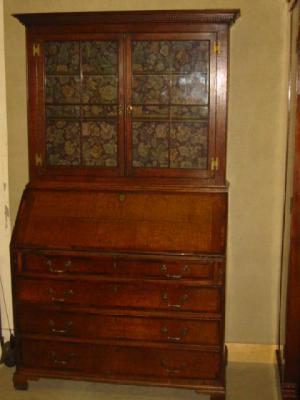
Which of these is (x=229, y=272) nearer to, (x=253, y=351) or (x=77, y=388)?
(x=253, y=351)

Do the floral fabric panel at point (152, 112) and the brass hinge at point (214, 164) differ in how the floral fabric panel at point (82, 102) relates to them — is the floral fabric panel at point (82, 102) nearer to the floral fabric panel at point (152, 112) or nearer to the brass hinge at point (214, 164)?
the floral fabric panel at point (152, 112)

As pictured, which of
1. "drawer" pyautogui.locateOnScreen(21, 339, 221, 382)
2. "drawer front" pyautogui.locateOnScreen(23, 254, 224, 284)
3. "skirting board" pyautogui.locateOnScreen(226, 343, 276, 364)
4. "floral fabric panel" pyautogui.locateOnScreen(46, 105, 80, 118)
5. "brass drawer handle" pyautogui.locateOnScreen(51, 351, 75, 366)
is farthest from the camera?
"skirting board" pyautogui.locateOnScreen(226, 343, 276, 364)

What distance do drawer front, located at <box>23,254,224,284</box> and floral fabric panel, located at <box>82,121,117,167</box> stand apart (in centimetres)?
61

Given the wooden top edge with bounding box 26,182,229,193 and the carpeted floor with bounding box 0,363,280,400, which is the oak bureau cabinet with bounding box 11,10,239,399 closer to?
the wooden top edge with bounding box 26,182,229,193

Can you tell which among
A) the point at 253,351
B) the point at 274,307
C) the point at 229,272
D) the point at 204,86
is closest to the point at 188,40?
the point at 204,86

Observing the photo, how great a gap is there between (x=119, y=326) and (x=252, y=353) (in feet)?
3.40

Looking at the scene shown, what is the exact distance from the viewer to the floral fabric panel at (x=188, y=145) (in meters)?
2.82

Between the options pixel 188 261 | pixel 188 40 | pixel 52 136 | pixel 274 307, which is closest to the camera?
pixel 188 261

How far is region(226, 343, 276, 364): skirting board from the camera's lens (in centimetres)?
319

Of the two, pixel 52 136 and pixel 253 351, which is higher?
pixel 52 136

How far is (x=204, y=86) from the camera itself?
110 inches

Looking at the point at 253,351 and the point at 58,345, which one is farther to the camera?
the point at 253,351

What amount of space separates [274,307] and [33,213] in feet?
5.41


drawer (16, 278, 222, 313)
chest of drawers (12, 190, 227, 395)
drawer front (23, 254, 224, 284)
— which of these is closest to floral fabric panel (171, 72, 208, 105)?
chest of drawers (12, 190, 227, 395)
